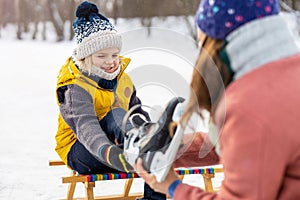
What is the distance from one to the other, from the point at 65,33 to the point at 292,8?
6.83m

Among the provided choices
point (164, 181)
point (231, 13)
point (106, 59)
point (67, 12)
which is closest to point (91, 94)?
point (106, 59)

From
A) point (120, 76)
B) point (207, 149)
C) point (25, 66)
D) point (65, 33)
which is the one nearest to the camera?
point (207, 149)

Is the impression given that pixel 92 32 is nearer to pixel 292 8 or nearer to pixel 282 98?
pixel 282 98

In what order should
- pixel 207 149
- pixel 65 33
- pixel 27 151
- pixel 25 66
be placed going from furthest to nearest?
pixel 65 33 < pixel 25 66 < pixel 27 151 < pixel 207 149

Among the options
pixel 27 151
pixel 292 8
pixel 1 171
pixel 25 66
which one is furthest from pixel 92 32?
pixel 292 8

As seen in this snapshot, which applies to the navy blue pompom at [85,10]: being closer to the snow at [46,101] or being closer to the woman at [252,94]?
the snow at [46,101]

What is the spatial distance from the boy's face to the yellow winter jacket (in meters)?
0.10

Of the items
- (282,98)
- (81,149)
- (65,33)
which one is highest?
(282,98)

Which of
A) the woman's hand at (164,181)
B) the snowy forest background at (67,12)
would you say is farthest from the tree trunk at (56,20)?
the woman's hand at (164,181)

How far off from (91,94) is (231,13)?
1625 mm

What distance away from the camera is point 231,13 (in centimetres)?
162

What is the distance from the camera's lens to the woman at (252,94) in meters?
1.50

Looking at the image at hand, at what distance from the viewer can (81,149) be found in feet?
10.1

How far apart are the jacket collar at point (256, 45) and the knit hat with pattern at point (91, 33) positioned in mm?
1653
